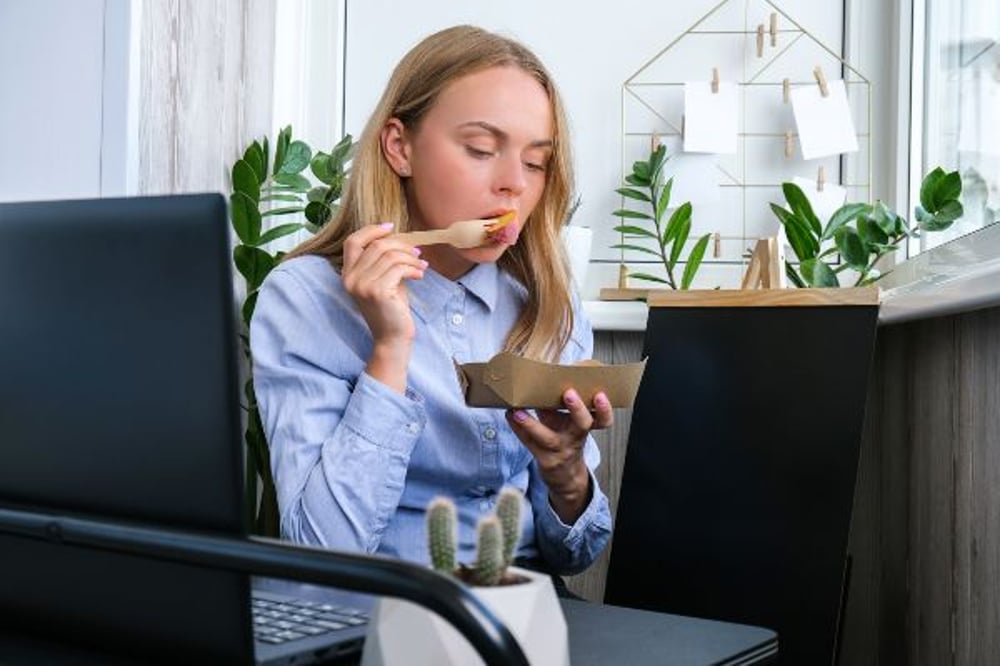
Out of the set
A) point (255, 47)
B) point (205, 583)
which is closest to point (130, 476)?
point (205, 583)

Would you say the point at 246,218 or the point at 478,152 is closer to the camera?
the point at 478,152

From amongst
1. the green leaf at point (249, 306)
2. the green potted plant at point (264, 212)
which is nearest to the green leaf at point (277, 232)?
the green potted plant at point (264, 212)

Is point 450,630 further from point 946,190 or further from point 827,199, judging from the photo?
point 827,199

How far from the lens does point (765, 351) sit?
5.41 feet

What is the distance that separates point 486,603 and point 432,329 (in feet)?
3.30

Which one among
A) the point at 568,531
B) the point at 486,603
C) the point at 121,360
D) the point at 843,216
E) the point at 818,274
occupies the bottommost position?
the point at 568,531

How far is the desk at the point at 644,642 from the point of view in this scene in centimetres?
70

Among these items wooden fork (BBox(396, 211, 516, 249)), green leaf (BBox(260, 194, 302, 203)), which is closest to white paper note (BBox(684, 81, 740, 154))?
green leaf (BBox(260, 194, 302, 203))

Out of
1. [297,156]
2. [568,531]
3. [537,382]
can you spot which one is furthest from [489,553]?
[297,156]

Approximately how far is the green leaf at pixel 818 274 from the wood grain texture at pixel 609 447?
0.33 m

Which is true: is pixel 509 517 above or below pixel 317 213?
below

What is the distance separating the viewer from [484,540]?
60cm

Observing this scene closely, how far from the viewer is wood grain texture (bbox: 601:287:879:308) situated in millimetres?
1529

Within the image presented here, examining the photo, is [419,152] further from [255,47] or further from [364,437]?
[255,47]
